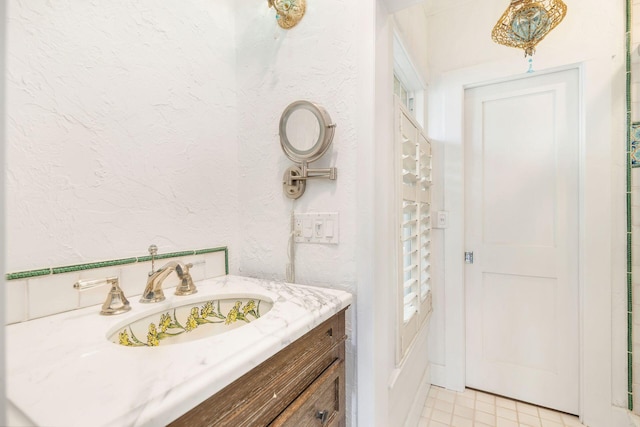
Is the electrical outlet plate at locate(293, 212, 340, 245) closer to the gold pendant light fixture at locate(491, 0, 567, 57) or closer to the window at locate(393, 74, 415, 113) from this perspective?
the window at locate(393, 74, 415, 113)

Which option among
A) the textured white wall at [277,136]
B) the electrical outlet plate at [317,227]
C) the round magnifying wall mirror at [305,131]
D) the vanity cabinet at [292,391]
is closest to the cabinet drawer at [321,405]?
the vanity cabinet at [292,391]

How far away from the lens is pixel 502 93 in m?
1.89

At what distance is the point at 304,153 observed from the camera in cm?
109

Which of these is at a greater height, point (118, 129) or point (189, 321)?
point (118, 129)

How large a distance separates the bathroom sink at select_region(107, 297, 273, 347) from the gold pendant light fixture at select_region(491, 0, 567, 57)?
1628 mm

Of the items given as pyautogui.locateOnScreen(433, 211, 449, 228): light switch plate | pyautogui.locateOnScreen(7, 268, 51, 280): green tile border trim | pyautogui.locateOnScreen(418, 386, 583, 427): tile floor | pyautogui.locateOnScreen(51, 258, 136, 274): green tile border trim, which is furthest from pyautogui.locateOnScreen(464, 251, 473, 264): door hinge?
pyautogui.locateOnScreen(7, 268, 51, 280): green tile border trim

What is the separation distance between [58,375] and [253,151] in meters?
0.94

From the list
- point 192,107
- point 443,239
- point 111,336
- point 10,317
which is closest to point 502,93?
point 443,239

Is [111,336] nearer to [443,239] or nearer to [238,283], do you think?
[238,283]

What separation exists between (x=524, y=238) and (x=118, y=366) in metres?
2.07

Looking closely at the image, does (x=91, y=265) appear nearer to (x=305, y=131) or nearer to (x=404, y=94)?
(x=305, y=131)

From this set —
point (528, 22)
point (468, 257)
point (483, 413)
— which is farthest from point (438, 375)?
point (528, 22)

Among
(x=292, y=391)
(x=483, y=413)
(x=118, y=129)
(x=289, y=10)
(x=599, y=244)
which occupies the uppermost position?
(x=289, y=10)

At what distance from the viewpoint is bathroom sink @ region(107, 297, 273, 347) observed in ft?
2.56
